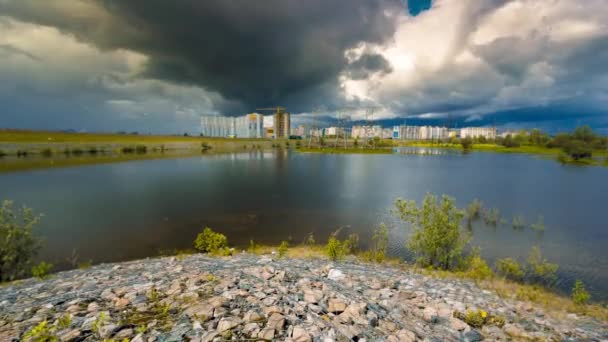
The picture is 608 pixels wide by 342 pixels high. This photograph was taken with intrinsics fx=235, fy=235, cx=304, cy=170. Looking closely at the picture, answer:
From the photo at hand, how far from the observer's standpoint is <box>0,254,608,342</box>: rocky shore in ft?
17.0

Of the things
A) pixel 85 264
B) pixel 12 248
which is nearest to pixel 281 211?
pixel 85 264

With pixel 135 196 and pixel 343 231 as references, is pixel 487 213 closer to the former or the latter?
pixel 343 231

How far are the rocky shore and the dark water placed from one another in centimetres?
774

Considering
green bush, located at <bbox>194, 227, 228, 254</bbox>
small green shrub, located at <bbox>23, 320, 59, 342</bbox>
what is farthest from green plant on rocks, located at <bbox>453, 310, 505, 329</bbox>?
green bush, located at <bbox>194, 227, 228, 254</bbox>

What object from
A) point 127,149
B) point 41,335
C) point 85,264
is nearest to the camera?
point 41,335

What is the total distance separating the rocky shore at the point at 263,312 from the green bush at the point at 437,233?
Result: 13.7 feet

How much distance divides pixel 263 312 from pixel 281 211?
68.1ft

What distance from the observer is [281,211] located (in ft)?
87.3

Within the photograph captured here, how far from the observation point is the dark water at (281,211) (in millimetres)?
16906

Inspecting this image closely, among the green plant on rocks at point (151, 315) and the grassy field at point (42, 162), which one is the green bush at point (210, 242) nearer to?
the green plant on rocks at point (151, 315)

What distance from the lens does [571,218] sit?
24.2 m

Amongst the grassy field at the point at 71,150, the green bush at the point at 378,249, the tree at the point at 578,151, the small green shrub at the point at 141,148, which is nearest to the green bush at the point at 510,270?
the green bush at the point at 378,249

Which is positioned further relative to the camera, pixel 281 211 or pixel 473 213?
pixel 281 211

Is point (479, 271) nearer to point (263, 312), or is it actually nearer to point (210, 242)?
point (263, 312)
